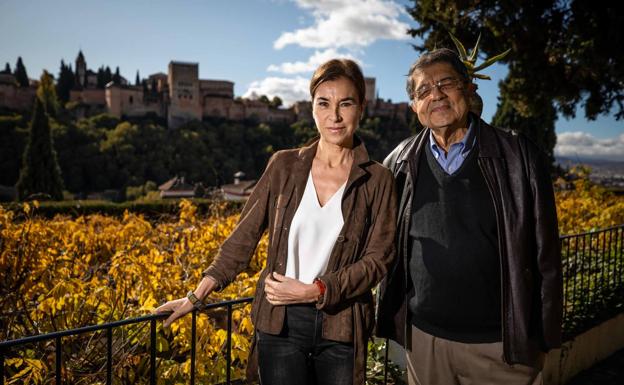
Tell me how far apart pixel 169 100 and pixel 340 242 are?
81421 millimetres

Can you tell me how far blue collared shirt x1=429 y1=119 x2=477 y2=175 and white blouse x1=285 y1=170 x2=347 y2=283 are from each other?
1.85 feet

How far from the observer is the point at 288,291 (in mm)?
1483

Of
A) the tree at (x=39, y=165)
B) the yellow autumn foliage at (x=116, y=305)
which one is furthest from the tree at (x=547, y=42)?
the tree at (x=39, y=165)

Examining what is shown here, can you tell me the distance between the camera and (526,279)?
1.73 meters

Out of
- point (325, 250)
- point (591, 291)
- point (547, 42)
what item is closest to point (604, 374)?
point (591, 291)

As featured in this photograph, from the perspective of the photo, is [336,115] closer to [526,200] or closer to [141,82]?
[526,200]

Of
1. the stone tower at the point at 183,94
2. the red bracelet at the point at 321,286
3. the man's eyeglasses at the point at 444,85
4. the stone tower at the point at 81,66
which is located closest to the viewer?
the red bracelet at the point at 321,286

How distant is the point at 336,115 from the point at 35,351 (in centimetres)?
267

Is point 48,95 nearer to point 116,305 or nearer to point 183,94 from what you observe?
point 183,94

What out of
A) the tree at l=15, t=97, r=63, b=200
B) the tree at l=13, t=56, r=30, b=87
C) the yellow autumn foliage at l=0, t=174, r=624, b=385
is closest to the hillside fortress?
the tree at l=13, t=56, r=30, b=87

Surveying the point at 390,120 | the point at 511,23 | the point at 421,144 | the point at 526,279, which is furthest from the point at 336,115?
the point at 390,120

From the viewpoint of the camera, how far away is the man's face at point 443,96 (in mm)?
1854

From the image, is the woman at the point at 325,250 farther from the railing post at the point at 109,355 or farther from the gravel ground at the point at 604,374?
the gravel ground at the point at 604,374

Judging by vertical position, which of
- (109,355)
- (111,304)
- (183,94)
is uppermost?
(183,94)
